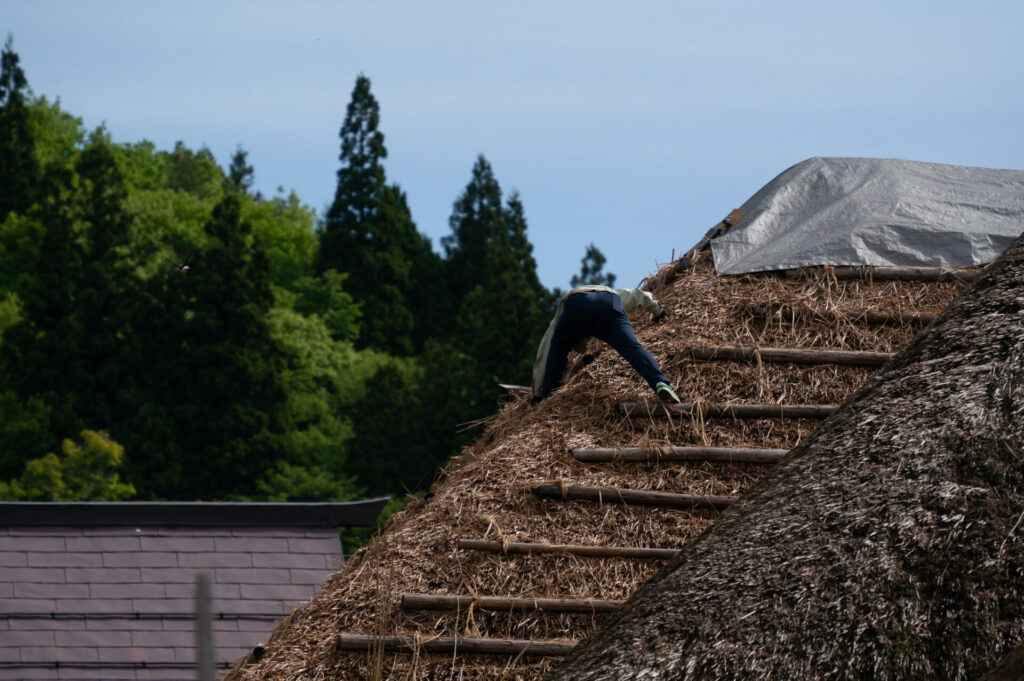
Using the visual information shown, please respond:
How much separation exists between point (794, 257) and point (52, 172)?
43.5 meters

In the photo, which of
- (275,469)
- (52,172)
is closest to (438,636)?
(275,469)

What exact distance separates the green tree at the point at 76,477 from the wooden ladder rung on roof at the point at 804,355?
31776 millimetres

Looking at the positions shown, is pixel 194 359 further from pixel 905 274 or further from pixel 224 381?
pixel 905 274

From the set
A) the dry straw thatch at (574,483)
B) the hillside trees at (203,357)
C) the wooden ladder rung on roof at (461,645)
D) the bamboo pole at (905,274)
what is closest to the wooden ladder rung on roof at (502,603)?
the dry straw thatch at (574,483)

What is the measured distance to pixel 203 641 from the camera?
2.18 m

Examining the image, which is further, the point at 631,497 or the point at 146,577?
the point at 146,577

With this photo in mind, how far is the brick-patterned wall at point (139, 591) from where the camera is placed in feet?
37.2

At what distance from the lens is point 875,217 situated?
889 cm

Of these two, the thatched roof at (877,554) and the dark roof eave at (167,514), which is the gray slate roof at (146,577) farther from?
the thatched roof at (877,554)

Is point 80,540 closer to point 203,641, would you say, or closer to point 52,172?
point 203,641

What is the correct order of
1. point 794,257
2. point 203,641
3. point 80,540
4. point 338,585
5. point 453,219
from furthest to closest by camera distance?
point 453,219, point 80,540, point 794,257, point 338,585, point 203,641

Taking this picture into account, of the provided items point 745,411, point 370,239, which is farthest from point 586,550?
point 370,239

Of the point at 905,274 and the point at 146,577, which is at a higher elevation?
the point at 905,274

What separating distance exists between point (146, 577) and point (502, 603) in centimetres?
740
